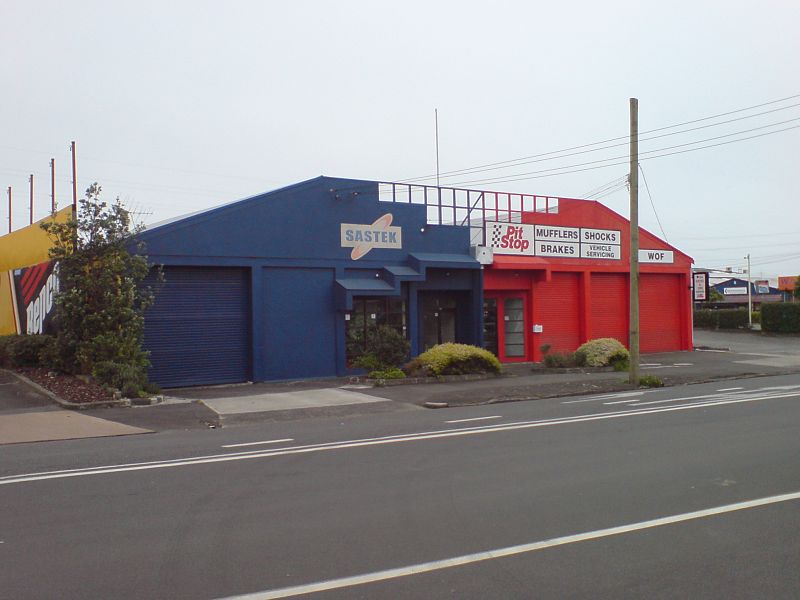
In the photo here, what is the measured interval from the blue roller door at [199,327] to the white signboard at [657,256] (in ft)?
57.6

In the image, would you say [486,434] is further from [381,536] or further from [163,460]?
[381,536]

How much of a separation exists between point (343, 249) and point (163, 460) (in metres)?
13.7

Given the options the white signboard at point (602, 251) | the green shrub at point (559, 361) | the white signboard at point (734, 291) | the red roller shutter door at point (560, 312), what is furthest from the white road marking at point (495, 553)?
the white signboard at point (734, 291)

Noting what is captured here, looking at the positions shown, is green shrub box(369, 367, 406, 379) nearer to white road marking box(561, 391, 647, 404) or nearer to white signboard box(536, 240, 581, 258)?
white road marking box(561, 391, 647, 404)

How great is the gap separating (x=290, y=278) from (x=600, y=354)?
34.6 ft

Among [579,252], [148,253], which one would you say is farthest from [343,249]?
[579,252]

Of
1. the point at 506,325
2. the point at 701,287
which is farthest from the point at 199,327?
the point at 701,287

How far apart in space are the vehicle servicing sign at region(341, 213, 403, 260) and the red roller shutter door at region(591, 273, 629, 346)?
9.83m

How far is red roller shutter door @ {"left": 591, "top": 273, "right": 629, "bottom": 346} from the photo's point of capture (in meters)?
30.3

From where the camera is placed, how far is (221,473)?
927 centimetres

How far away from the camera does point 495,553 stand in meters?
6.01

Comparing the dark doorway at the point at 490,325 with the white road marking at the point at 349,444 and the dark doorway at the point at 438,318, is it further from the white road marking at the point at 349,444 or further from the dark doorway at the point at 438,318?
the white road marking at the point at 349,444

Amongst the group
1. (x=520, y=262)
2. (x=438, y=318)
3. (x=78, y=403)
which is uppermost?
(x=520, y=262)

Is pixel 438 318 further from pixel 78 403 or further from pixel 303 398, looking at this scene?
pixel 78 403
